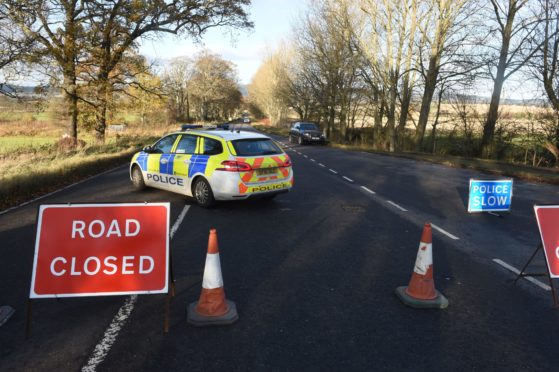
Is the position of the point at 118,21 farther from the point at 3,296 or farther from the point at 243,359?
the point at 243,359

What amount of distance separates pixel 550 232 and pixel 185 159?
273 inches

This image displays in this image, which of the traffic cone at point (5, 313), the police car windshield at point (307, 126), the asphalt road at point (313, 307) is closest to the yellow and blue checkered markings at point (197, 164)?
the asphalt road at point (313, 307)

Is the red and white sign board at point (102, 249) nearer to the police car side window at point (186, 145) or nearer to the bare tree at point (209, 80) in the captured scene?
the police car side window at point (186, 145)

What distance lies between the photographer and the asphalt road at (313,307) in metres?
3.36

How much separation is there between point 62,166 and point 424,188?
37.2 feet

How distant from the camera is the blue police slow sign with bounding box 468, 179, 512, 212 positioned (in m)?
9.01

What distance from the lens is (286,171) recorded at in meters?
9.05

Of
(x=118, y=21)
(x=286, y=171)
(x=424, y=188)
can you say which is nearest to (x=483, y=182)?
(x=424, y=188)

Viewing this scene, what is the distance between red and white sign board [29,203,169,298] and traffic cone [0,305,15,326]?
0.52 m

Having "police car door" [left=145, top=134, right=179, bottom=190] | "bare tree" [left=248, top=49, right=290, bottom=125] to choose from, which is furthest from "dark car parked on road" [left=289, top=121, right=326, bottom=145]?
"police car door" [left=145, top=134, right=179, bottom=190]

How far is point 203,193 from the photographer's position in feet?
28.7

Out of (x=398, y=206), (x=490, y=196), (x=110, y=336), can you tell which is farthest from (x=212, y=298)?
(x=490, y=196)

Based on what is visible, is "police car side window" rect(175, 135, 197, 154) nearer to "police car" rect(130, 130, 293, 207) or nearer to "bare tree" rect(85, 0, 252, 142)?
"police car" rect(130, 130, 293, 207)

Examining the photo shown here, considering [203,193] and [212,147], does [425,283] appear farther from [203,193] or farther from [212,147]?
[212,147]
